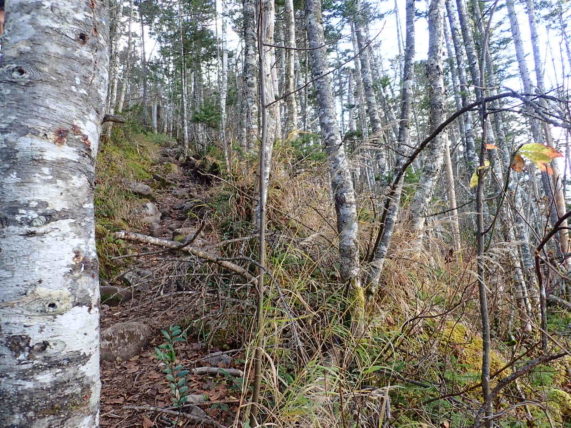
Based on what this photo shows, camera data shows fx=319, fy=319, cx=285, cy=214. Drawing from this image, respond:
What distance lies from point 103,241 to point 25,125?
428 cm

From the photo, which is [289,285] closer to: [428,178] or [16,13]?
[428,178]

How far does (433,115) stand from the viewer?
3.01 m

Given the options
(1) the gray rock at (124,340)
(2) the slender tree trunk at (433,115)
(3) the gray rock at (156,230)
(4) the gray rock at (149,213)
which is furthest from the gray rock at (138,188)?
(2) the slender tree trunk at (433,115)

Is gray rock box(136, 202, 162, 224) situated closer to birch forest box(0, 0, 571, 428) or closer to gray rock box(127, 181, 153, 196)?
birch forest box(0, 0, 571, 428)

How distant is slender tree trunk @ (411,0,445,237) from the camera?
2768 mm

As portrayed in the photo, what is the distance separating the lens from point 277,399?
4.91 feet

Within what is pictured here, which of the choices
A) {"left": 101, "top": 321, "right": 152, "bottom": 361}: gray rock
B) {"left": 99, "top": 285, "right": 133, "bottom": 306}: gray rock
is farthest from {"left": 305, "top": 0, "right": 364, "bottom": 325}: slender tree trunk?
{"left": 99, "top": 285, "right": 133, "bottom": 306}: gray rock

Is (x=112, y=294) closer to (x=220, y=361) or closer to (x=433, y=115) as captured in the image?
(x=220, y=361)

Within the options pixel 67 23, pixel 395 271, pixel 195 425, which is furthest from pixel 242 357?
pixel 67 23

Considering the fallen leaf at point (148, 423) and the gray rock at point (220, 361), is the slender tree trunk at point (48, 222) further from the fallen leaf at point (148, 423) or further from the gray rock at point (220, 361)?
the gray rock at point (220, 361)

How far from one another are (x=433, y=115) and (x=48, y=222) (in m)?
3.11

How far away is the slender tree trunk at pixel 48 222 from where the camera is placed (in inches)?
32.8

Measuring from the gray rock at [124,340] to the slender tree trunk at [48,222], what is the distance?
201cm

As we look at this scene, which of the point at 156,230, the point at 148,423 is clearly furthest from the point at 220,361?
the point at 156,230
